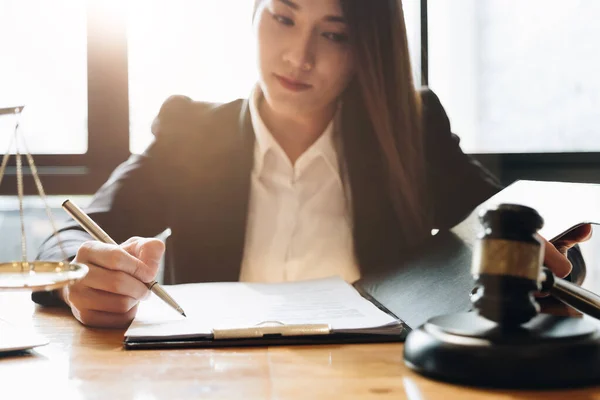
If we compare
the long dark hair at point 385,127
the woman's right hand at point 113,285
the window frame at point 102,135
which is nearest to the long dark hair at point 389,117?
the long dark hair at point 385,127

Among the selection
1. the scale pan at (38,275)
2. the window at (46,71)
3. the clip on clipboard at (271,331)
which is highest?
the window at (46,71)

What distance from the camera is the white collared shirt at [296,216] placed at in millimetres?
1468

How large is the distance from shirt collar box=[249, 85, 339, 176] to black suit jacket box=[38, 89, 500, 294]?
16mm

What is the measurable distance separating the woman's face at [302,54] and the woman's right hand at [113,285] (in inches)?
26.1

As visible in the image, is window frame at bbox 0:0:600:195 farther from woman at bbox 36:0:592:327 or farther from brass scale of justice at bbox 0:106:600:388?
brass scale of justice at bbox 0:106:600:388

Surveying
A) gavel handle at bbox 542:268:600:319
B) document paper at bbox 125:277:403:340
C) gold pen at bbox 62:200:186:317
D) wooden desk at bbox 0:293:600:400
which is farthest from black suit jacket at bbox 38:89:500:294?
gavel handle at bbox 542:268:600:319

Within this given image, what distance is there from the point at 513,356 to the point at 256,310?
A: 389 millimetres

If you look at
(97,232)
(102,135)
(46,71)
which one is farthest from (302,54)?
(97,232)

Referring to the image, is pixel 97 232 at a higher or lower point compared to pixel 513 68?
lower

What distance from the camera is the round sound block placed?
546mm

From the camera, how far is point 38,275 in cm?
70

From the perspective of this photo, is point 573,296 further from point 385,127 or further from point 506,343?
point 385,127

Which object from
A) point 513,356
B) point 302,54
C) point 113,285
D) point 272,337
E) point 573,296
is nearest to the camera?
point 513,356

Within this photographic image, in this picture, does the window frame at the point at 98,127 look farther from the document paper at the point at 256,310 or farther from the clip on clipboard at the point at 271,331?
the clip on clipboard at the point at 271,331
